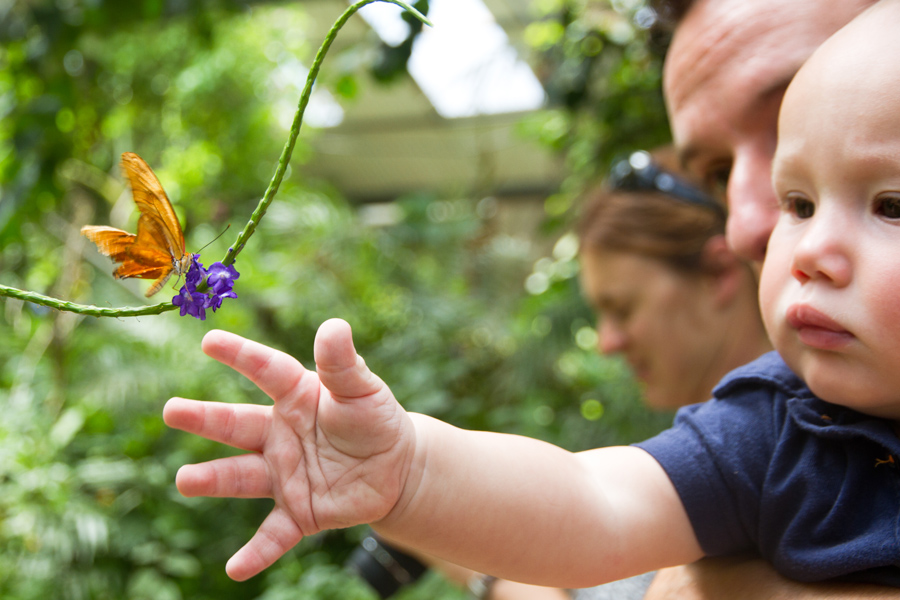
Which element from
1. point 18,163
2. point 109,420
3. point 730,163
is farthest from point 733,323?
point 109,420

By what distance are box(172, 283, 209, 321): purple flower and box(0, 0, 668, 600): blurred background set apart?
94 cm

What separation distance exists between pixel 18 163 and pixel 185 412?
1.00 metres

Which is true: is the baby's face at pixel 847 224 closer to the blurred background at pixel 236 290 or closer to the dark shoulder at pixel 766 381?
the dark shoulder at pixel 766 381

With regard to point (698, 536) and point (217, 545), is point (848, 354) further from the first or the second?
point (217, 545)

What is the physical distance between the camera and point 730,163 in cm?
86

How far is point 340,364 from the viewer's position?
0.44 m

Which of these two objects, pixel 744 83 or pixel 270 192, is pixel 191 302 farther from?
pixel 744 83

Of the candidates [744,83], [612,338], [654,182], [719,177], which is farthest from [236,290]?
[744,83]

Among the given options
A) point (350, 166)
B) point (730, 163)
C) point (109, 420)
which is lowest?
point (350, 166)

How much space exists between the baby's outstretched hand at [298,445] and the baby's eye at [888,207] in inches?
14.3

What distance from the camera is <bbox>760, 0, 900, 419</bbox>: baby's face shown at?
0.45 metres

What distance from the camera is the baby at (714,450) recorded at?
0.46m

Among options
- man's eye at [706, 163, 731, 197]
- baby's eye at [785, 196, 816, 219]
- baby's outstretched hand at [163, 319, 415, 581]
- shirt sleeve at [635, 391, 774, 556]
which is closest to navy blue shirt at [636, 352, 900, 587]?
shirt sleeve at [635, 391, 774, 556]

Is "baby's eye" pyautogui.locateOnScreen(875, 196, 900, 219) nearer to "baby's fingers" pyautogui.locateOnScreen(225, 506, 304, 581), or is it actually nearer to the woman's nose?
"baby's fingers" pyautogui.locateOnScreen(225, 506, 304, 581)
